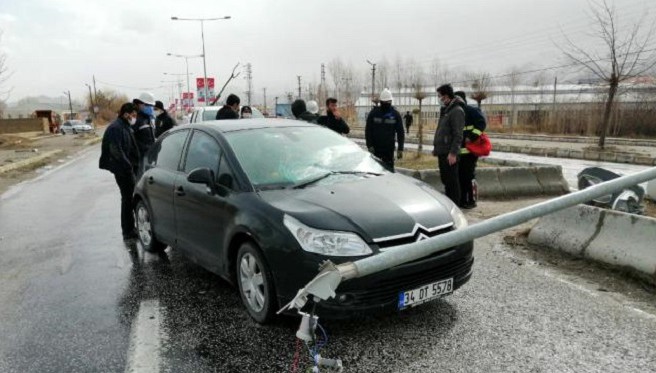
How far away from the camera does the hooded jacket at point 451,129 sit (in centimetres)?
757

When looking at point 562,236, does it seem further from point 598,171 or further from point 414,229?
point 414,229

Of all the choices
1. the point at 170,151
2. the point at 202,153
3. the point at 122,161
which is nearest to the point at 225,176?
the point at 202,153

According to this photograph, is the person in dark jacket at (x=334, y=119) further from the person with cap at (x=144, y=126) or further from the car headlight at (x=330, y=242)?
the car headlight at (x=330, y=242)

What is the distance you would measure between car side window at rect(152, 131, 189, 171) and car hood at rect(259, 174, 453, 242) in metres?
1.82

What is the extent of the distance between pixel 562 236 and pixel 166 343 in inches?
170

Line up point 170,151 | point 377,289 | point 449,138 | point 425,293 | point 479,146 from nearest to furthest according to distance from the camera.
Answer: point 377,289 → point 425,293 → point 170,151 → point 449,138 → point 479,146

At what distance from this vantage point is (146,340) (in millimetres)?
3877

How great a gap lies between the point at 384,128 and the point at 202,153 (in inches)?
173

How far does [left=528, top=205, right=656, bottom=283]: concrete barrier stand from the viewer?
4863 millimetres

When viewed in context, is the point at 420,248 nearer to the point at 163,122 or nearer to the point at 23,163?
the point at 163,122

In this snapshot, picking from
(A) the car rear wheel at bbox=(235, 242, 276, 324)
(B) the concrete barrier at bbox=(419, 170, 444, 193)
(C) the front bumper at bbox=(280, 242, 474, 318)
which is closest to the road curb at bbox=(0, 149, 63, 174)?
(B) the concrete barrier at bbox=(419, 170, 444, 193)

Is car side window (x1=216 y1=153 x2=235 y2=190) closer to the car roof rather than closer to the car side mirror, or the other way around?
the car side mirror

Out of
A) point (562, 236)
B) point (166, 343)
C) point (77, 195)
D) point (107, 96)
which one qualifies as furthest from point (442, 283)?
point (107, 96)

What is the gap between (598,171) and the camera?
732 centimetres
